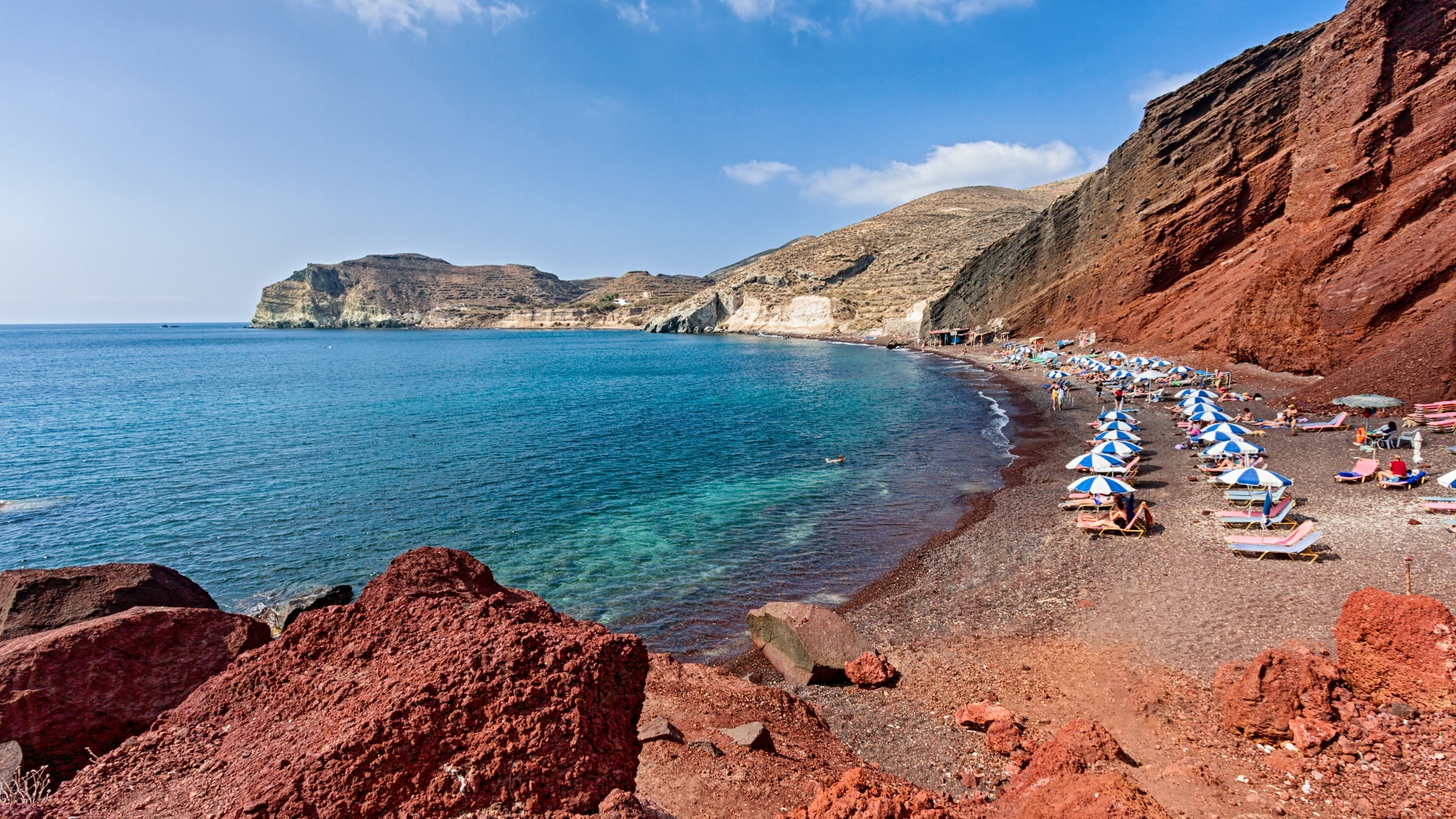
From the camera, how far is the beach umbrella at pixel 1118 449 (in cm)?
2194

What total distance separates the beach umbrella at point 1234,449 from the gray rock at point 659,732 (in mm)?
20939

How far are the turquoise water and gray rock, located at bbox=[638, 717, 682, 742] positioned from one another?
18.8 feet

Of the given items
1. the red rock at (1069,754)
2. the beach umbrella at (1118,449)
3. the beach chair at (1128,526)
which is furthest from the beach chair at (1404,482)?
the red rock at (1069,754)

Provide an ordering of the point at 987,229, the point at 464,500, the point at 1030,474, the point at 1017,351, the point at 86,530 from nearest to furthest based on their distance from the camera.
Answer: the point at 86,530 < the point at 464,500 < the point at 1030,474 < the point at 1017,351 < the point at 987,229

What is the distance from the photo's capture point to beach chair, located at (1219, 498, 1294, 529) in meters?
16.0

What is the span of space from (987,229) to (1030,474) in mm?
120510

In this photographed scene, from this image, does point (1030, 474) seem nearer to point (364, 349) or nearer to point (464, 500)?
point (464, 500)

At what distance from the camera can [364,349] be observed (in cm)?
11238

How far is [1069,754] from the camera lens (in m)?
6.95

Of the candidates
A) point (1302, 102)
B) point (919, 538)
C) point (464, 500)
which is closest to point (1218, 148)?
point (1302, 102)

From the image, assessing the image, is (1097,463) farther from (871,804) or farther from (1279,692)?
(871,804)

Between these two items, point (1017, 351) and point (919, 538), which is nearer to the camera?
point (919, 538)

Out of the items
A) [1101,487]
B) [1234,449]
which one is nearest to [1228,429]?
[1234,449]

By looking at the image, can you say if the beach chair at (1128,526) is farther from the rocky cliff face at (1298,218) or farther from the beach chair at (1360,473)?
the rocky cliff face at (1298,218)
